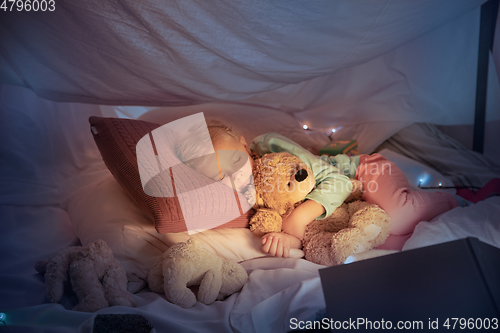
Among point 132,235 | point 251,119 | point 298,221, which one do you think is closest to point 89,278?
point 132,235

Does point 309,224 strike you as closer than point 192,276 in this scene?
No

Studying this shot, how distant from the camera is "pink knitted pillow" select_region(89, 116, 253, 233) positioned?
0.77 metres

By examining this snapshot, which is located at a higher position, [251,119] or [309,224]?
Result: [251,119]

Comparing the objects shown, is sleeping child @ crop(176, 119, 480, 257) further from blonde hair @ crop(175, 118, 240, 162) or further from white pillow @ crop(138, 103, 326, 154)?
white pillow @ crop(138, 103, 326, 154)

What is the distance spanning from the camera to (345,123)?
5.87 feet

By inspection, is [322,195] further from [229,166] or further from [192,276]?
[192,276]

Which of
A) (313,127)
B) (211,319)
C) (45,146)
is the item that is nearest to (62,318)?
(211,319)

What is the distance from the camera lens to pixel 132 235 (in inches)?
32.0

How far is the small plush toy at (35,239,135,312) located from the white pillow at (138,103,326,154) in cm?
94

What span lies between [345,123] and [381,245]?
39.3 inches

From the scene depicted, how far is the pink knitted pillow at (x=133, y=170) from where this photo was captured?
2.53 ft

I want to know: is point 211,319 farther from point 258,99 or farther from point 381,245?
point 258,99

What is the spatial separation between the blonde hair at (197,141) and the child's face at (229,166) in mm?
27

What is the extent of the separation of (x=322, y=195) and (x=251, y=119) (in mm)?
830
